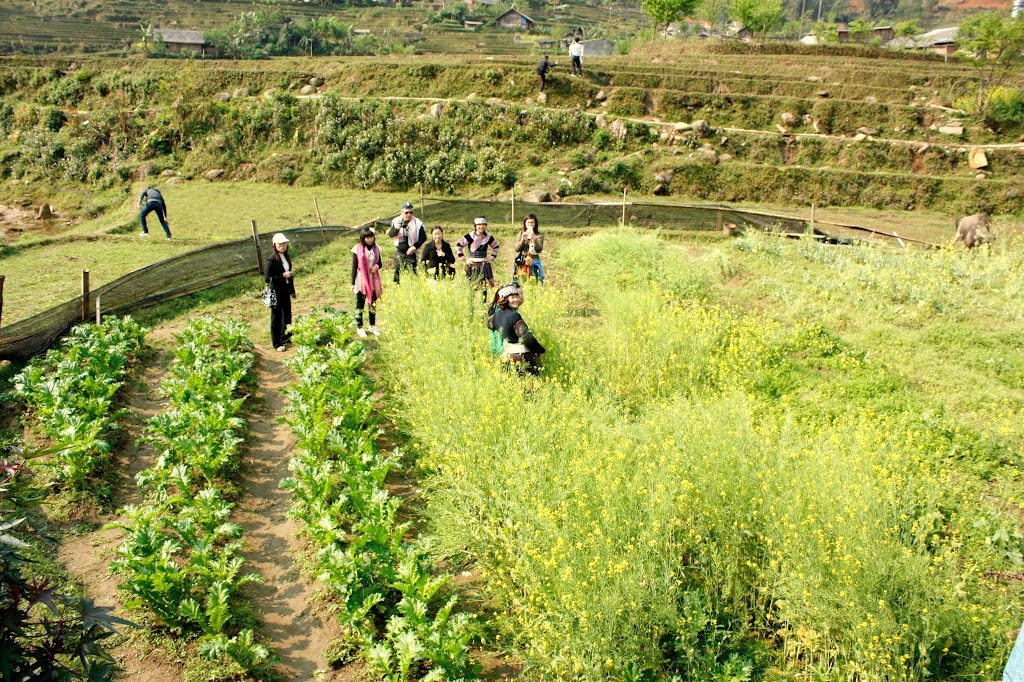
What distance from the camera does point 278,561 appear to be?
6.15 meters

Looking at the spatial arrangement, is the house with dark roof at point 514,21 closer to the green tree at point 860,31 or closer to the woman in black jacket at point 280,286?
the green tree at point 860,31

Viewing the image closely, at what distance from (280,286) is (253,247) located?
4206mm

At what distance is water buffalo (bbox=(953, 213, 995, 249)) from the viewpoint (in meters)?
15.1

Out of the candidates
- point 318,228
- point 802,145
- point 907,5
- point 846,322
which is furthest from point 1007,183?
point 907,5

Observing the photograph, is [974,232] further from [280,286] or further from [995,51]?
[995,51]

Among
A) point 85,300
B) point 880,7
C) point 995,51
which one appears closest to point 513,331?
point 85,300

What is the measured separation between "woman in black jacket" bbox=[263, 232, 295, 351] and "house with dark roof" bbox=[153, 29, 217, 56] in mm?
47703

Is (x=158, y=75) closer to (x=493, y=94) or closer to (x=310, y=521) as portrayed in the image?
(x=493, y=94)

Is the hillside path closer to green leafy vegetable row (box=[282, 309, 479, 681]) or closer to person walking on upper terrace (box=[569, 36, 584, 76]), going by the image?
person walking on upper terrace (box=[569, 36, 584, 76])

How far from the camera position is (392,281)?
10.7 metres

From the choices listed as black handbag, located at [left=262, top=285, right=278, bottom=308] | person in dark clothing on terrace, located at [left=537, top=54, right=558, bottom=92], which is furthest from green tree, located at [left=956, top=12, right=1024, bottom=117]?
black handbag, located at [left=262, top=285, right=278, bottom=308]

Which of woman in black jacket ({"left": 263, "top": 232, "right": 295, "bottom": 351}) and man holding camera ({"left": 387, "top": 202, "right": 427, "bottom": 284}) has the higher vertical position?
man holding camera ({"left": 387, "top": 202, "right": 427, "bottom": 284})

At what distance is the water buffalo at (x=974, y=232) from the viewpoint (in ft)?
49.5

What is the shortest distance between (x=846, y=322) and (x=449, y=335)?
20.7 ft
